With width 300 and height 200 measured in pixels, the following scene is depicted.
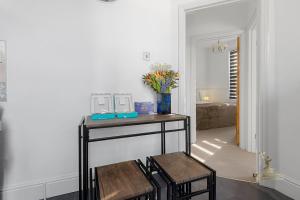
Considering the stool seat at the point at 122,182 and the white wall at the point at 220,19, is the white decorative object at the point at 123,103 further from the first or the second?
the white wall at the point at 220,19

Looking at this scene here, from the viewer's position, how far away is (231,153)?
282cm

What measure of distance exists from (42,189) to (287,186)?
7.85ft

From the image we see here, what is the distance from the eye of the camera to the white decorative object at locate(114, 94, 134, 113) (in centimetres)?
173

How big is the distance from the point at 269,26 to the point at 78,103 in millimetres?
2141

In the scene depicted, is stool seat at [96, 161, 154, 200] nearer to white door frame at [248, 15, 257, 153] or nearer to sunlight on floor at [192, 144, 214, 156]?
sunlight on floor at [192, 144, 214, 156]

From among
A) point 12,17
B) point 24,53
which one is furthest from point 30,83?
point 12,17

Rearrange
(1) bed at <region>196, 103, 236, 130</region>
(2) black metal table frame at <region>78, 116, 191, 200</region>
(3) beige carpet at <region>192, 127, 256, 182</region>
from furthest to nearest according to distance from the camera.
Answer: (1) bed at <region>196, 103, 236, 130</region> < (3) beige carpet at <region>192, 127, 256, 182</region> < (2) black metal table frame at <region>78, 116, 191, 200</region>

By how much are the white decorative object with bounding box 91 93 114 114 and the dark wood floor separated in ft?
2.96

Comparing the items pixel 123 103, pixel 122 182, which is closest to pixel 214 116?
pixel 123 103

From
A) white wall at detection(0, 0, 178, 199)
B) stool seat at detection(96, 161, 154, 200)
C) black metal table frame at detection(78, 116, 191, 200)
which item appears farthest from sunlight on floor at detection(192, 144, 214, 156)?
stool seat at detection(96, 161, 154, 200)

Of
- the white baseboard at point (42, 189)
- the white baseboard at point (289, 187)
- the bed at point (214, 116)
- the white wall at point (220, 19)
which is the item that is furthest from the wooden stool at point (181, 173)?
the bed at point (214, 116)

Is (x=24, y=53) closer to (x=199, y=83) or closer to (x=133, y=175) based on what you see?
(x=133, y=175)

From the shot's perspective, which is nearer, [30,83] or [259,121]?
[30,83]

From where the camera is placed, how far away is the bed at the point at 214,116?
436 centimetres
